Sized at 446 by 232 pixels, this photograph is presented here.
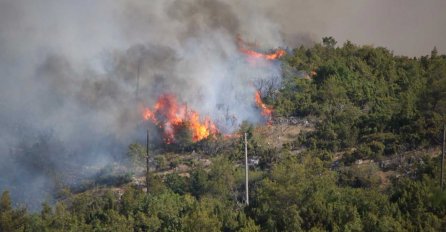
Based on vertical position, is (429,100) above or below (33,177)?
above

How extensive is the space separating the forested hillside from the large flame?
110 centimetres

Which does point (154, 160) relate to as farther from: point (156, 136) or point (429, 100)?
point (429, 100)

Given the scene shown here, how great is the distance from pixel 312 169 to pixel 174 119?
14095 mm

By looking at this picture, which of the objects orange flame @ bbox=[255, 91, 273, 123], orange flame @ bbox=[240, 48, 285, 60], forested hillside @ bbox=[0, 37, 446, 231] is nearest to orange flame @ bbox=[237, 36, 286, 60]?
orange flame @ bbox=[240, 48, 285, 60]

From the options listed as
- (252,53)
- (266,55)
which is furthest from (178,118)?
(266,55)

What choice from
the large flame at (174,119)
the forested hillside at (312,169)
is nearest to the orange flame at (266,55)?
the forested hillside at (312,169)

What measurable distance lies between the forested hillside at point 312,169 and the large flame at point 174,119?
110cm

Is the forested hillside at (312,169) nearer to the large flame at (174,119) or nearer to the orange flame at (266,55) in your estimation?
the orange flame at (266,55)

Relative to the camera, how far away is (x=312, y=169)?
42.2 meters

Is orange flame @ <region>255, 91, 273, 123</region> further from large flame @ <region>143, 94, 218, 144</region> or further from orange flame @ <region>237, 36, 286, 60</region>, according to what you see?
orange flame @ <region>237, 36, 286, 60</region>

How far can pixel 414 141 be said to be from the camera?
4619cm

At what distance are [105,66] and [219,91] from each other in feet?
31.3

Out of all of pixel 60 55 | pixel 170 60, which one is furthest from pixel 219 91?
pixel 60 55

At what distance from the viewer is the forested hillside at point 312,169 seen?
Result: 1312 inches
